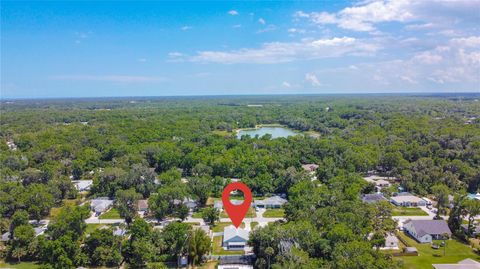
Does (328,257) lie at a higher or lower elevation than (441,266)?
higher

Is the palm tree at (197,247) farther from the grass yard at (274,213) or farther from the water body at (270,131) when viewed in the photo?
the water body at (270,131)

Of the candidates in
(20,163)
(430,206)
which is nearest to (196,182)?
(430,206)

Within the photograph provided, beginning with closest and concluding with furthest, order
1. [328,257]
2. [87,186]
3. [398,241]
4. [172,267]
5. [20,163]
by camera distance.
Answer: [328,257] → [172,267] → [398,241] → [87,186] → [20,163]

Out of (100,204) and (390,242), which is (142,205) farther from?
(390,242)

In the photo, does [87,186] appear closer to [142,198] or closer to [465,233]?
[142,198]

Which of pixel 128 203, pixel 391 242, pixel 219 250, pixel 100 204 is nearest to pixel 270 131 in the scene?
pixel 100 204

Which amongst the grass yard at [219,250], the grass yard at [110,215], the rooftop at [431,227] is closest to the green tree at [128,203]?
the grass yard at [110,215]

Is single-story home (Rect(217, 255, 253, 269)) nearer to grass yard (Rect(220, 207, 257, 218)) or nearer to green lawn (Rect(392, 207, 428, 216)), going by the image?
grass yard (Rect(220, 207, 257, 218))

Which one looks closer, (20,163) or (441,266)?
(441,266)
